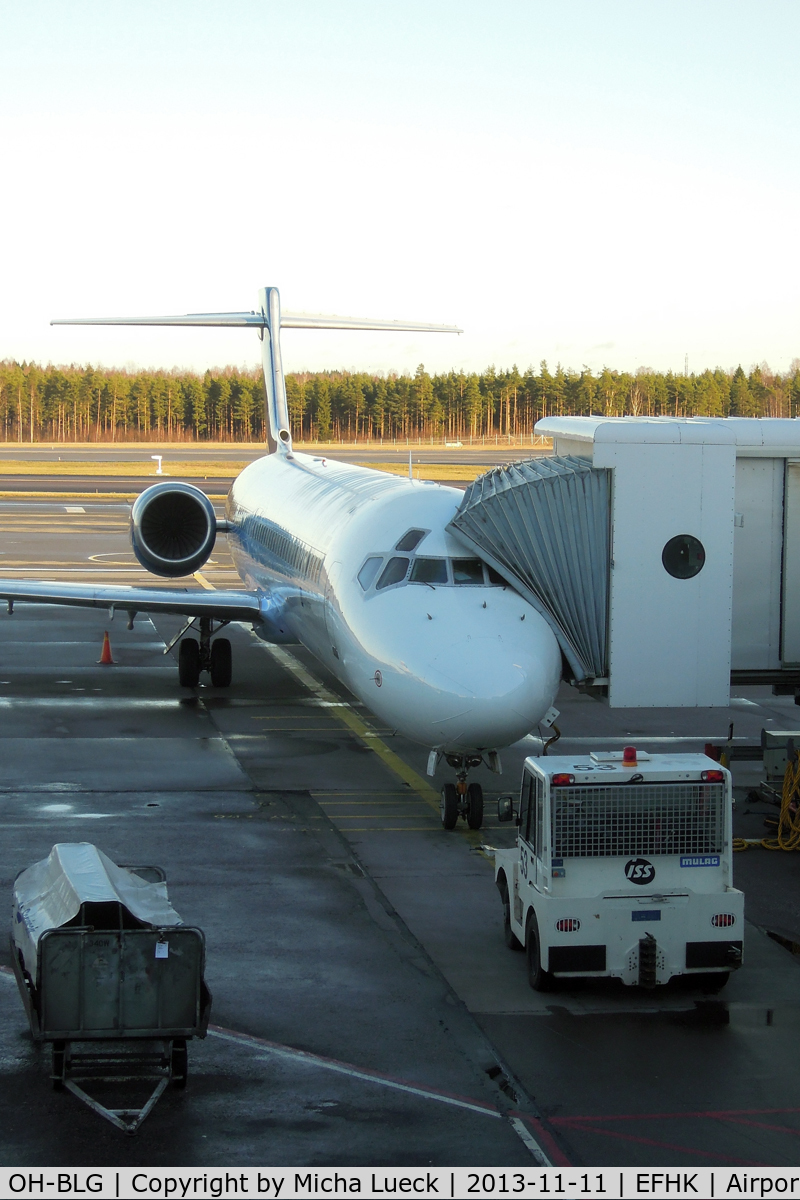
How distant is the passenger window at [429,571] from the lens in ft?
55.5

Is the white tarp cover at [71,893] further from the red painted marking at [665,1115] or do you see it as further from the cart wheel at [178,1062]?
the red painted marking at [665,1115]

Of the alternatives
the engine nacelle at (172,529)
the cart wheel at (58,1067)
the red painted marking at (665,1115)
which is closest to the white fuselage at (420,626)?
the engine nacelle at (172,529)

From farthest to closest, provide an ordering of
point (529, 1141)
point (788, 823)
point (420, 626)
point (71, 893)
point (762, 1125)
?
point (788, 823) → point (420, 626) → point (71, 893) → point (762, 1125) → point (529, 1141)

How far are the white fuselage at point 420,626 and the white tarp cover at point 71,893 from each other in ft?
15.6

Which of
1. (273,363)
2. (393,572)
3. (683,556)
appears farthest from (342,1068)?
(273,363)

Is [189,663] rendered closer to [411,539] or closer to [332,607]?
[332,607]

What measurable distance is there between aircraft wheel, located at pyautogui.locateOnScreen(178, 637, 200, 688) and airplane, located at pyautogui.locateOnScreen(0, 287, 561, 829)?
0.04m

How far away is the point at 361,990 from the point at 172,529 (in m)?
16.8

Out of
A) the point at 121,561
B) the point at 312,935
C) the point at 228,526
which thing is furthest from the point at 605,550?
the point at 121,561

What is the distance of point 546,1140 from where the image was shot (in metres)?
8.91

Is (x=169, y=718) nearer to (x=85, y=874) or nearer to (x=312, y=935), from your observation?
(x=312, y=935)

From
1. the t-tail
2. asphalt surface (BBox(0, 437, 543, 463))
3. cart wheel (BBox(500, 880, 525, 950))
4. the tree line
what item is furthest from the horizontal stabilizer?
the tree line

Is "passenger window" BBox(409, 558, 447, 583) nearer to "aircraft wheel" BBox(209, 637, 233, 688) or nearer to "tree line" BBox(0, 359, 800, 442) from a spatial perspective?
"aircraft wheel" BBox(209, 637, 233, 688)

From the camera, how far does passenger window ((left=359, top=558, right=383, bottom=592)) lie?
707 inches
